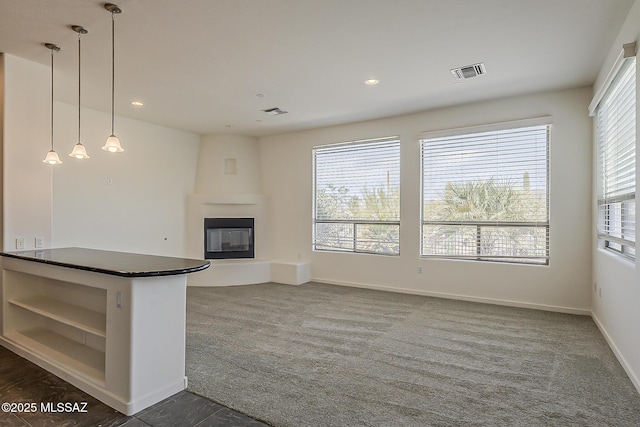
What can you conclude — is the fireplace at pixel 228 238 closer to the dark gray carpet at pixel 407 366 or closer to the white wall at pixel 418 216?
the white wall at pixel 418 216

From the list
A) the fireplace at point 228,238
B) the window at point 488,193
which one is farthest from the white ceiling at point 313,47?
the fireplace at point 228,238

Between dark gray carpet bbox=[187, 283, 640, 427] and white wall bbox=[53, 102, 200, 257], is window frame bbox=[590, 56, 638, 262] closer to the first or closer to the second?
dark gray carpet bbox=[187, 283, 640, 427]

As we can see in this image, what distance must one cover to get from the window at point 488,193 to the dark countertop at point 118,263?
3.96 metres

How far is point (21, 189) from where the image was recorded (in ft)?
11.8

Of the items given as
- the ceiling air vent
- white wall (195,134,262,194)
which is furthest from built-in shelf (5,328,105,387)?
white wall (195,134,262,194)

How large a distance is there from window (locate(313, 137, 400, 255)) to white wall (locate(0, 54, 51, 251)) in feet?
13.5

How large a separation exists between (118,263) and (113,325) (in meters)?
0.46

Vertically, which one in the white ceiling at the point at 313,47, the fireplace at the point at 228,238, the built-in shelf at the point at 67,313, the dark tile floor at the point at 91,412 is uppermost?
the white ceiling at the point at 313,47

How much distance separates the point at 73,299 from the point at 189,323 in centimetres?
133

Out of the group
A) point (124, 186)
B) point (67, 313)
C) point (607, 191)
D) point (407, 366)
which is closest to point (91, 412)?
point (67, 313)

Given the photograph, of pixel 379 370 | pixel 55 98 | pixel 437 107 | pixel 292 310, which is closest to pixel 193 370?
pixel 379 370

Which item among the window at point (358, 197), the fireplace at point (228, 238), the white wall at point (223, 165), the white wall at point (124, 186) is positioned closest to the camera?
the white wall at point (124, 186)

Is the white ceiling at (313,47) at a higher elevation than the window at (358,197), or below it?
higher

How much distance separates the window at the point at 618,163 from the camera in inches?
117
